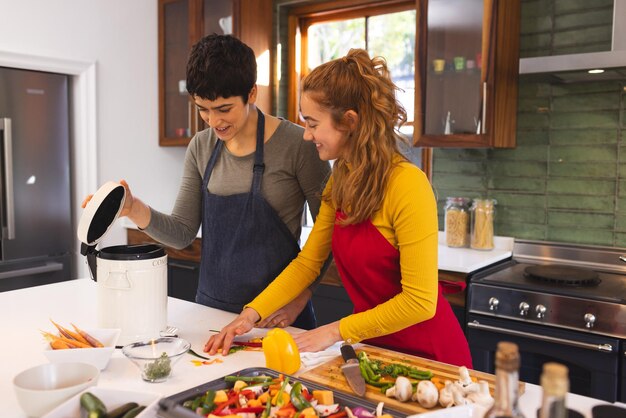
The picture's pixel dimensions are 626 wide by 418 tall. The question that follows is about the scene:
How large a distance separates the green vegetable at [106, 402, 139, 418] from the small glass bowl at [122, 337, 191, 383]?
0.20 meters

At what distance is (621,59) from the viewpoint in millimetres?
2432

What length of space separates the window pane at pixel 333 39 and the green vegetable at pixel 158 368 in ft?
9.38

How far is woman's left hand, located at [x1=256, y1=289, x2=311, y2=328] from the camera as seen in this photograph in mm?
1738

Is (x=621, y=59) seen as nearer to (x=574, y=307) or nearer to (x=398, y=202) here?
(x=574, y=307)

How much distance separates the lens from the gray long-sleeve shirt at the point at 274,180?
194cm

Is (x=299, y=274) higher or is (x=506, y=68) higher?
(x=506, y=68)

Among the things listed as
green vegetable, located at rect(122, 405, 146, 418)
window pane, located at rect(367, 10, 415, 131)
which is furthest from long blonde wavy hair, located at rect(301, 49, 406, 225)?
window pane, located at rect(367, 10, 415, 131)

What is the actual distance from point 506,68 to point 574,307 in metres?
1.19

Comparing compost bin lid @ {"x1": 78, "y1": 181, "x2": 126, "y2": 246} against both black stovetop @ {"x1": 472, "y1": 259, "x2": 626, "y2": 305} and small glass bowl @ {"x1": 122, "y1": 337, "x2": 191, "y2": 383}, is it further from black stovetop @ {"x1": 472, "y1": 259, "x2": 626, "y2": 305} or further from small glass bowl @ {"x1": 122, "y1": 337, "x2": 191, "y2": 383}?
black stovetop @ {"x1": 472, "y1": 259, "x2": 626, "y2": 305}

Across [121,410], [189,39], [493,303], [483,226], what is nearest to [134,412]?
[121,410]

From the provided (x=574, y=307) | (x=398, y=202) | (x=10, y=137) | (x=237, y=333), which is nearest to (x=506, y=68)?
(x=574, y=307)

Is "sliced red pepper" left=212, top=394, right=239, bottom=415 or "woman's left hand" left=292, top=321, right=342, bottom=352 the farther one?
"woman's left hand" left=292, top=321, right=342, bottom=352

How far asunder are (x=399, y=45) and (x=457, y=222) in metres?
1.16

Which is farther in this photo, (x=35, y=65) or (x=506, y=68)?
(x=35, y=65)
